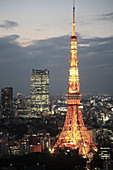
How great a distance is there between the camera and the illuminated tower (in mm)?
24469

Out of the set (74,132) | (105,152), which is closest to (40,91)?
(74,132)

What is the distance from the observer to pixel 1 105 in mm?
52125

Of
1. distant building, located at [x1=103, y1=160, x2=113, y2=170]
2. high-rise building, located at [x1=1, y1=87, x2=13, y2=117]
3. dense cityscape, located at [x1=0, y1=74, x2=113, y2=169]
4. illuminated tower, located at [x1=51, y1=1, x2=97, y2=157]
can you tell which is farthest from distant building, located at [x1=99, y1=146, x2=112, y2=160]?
high-rise building, located at [x1=1, y1=87, x2=13, y2=117]

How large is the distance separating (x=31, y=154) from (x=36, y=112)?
107 ft

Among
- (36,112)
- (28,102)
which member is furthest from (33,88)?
(36,112)

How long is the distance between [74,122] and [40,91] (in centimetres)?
Answer: 3641

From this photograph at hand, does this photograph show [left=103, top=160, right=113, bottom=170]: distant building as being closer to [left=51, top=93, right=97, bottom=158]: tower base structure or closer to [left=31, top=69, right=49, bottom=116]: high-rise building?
[left=51, top=93, right=97, bottom=158]: tower base structure

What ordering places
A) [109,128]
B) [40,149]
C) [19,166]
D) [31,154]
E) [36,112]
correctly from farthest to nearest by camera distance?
[36,112] → [109,128] → [40,149] → [31,154] → [19,166]

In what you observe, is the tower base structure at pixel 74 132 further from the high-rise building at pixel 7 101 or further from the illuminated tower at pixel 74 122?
the high-rise building at pixel 7 101

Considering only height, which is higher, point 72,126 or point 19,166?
point 72,126

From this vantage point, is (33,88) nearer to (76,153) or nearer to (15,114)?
(15,114)

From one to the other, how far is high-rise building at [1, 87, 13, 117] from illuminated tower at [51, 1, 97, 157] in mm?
25443

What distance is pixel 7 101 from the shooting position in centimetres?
5316

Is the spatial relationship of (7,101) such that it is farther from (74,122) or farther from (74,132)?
(74,122)
